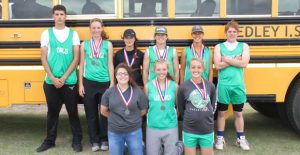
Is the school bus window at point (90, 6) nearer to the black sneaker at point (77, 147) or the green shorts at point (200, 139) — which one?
the black sneaker at point (77, 147)

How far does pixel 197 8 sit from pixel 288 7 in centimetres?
99

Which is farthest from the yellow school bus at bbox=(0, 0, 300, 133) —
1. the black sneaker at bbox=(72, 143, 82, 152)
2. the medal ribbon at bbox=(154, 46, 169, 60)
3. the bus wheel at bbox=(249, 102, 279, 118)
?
the bus wheel at bbox=(249, 102, 279, 118)

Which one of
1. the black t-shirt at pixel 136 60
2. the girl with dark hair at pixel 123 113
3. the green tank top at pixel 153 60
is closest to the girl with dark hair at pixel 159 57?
the green tank top at pixel 153 60

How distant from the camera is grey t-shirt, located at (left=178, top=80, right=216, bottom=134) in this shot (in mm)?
3449

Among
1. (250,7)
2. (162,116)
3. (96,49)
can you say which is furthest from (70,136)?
(250,7)

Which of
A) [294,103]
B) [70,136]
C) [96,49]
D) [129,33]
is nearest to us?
[129,33]

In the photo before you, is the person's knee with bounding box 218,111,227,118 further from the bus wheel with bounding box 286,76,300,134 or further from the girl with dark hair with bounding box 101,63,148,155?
the girl with dark hair with bounding box 101,63,148,155

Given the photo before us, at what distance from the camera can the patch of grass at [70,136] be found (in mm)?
4207

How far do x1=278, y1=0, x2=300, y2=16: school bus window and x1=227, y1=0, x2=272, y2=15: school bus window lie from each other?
12cm

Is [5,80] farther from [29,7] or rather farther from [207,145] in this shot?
[207,145]

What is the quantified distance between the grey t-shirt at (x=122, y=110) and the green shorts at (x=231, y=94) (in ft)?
3.22

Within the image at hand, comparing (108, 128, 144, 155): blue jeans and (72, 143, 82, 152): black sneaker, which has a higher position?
(108, 128, 144, 155): blue jeans

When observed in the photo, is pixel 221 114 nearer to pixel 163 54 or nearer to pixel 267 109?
pixel 163 54

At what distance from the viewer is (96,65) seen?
4.00 meters
